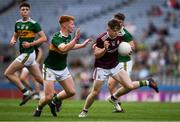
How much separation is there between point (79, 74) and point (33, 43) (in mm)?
13203

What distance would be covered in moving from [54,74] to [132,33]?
65.8ft

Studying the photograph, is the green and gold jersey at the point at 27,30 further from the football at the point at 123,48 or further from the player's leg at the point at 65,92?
the football at the point at 123,48

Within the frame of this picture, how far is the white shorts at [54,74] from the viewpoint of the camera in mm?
16312

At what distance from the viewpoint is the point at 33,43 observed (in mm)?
18844

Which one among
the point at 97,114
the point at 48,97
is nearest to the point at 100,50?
the point at 48,97

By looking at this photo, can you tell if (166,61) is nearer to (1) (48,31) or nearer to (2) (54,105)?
(1) (48,31)

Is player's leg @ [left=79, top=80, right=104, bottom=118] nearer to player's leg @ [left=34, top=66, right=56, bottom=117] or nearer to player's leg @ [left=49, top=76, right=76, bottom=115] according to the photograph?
player's leg @ [left=49, top=76, right=76, bottom=115]

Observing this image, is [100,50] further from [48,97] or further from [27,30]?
[27,30]

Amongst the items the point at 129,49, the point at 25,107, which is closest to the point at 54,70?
the point at 129,49

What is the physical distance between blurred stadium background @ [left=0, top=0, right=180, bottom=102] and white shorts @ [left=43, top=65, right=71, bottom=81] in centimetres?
1248

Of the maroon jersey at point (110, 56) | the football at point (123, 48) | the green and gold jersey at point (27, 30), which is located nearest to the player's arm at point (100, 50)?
the maroon jersey at point (110, 56)

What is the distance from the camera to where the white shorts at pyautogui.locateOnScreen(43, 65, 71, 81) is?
1631cm

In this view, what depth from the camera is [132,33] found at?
36.2 metres

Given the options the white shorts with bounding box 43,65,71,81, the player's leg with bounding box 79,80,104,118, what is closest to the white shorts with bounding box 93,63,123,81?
the player's leg with bounding box 79,80,104,118
